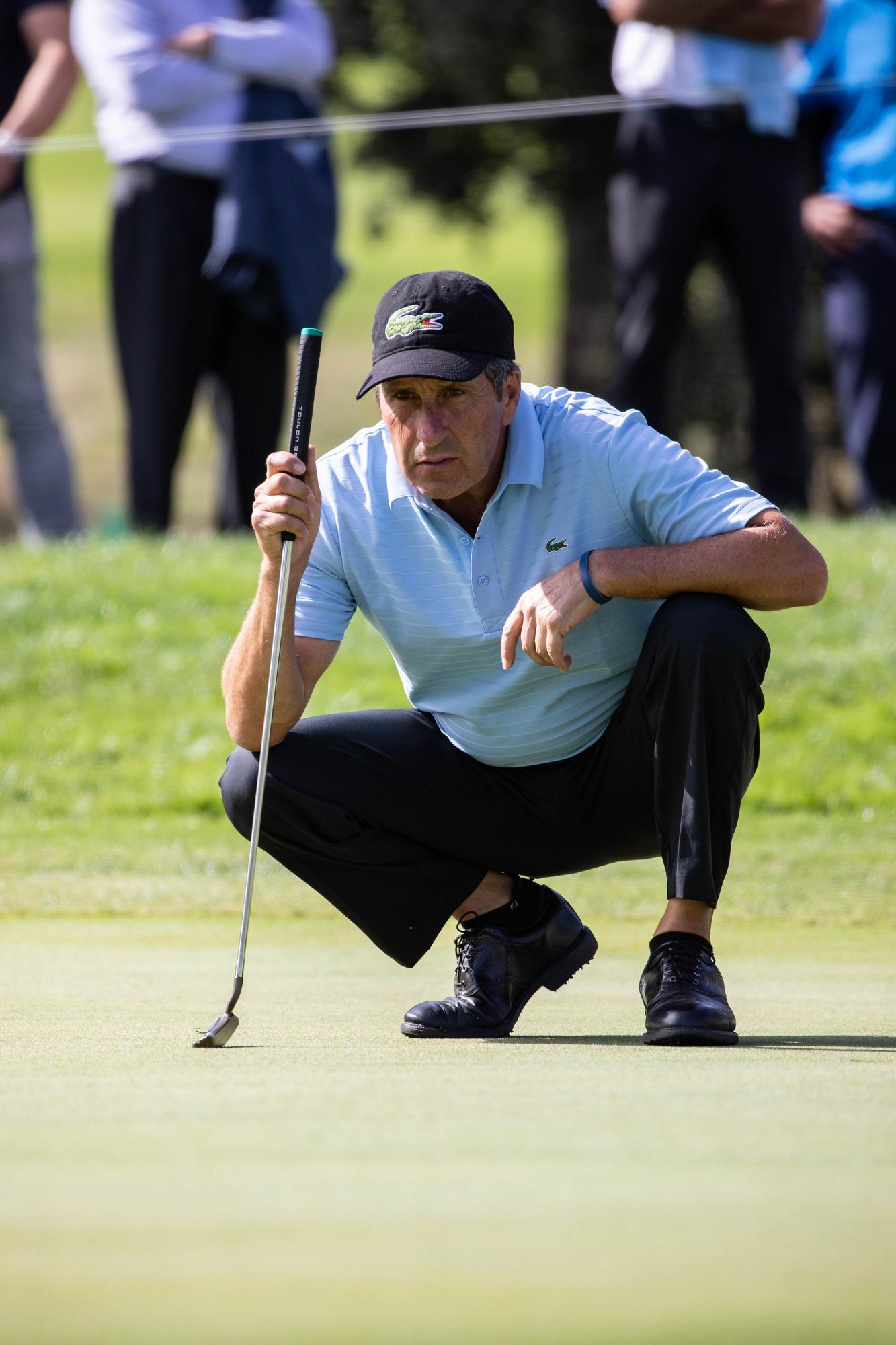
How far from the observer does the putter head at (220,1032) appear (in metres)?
2.86

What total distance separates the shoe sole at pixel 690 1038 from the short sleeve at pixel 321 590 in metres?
0.96

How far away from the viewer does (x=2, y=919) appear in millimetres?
4754

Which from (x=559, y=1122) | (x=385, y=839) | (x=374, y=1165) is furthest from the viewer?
(x=385, y=839)

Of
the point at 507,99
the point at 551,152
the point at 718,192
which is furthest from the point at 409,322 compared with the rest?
the point at 551,152

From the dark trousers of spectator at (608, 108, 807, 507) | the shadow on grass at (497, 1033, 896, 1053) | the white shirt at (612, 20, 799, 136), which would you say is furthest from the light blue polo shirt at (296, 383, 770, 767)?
the white shirt at (612, 20, 799, 136)

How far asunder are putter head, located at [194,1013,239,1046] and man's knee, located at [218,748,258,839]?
56 cm

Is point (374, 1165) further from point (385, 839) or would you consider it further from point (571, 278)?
point (571, 278)

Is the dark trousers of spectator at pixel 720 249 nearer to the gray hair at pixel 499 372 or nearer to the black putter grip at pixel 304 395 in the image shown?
the gray hair at pixel 499 372

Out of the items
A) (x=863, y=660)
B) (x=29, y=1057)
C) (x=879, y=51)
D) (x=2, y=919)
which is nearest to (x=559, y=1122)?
(x=29, y=1057)

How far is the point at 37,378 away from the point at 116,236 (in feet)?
1.99

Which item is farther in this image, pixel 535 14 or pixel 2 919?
pixel 535 14

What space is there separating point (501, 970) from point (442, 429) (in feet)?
3.03

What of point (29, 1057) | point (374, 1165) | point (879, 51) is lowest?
point (374, 1165)

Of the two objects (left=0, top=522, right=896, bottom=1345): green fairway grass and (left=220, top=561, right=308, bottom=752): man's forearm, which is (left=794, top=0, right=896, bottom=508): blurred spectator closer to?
(left=0, top=522, right=896, bottom=1345): green fairway grass
